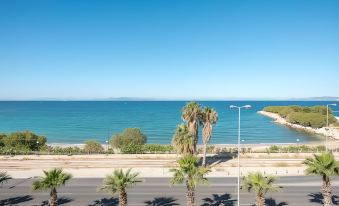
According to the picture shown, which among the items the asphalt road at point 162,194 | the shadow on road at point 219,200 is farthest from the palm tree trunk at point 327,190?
the shadow on road at point 219,200

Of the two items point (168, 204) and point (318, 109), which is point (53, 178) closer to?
point (168, 204)

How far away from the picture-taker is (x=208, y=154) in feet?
217

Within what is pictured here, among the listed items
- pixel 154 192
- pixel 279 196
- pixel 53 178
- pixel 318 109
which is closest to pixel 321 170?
pixel 279 196

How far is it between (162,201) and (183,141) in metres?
10.2

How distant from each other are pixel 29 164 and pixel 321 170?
1838 inches

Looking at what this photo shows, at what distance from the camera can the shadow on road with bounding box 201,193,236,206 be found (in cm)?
3669

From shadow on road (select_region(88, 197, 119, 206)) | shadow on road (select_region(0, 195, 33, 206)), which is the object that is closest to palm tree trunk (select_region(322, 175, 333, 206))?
shadow on road (select_region(88, 197, 119, 206))

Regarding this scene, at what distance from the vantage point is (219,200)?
38.1m

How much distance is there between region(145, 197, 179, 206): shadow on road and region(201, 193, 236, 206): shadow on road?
3.46 meters

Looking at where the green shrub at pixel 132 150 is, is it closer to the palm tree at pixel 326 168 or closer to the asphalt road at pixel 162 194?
the asphalt road at pixel 162 194

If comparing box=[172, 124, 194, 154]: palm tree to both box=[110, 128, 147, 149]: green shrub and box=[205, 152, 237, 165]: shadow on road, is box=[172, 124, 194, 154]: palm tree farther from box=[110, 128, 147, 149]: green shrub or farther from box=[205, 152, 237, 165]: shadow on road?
box=[110, 128, 147, 149]: green shrub

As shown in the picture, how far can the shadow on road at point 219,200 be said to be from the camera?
120 feet

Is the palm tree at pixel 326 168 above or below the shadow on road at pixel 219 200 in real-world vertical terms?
above

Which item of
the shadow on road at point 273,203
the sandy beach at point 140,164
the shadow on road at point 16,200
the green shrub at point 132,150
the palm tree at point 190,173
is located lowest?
the shadow on road at point 16,200
